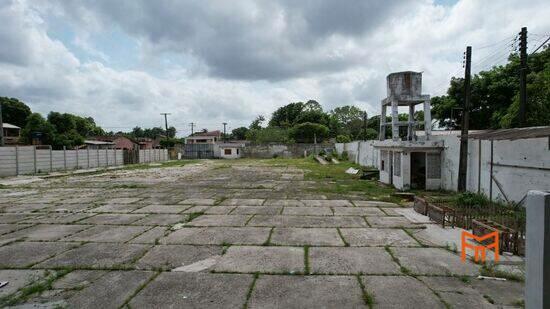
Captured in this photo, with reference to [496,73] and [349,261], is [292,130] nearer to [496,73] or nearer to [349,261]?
[496,73]

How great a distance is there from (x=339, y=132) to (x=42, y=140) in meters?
49.0

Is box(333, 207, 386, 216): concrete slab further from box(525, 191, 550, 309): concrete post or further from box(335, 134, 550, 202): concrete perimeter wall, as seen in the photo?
box(525, 191, 550, 309): concrete post

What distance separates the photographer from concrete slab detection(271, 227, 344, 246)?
249 inches

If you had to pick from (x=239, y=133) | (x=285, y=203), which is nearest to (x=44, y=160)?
(x=285, y=203)

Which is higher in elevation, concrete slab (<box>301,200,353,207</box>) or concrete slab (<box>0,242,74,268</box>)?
concrete slab (<box>301,200,353,207</box>)

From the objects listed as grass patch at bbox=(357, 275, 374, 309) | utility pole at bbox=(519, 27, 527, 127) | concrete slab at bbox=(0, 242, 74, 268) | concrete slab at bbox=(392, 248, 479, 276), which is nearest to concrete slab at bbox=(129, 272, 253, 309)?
grass patch at bbox=(357, 275, 374, 309)

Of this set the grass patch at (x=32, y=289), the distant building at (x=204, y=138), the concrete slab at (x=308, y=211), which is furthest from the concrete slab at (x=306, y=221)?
the distant building at (x=204, y=138)

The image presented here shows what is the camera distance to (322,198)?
1209 centimetres

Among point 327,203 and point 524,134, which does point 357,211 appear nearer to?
point 327,203

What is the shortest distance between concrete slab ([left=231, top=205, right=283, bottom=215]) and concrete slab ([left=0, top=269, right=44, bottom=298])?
498 centimetres

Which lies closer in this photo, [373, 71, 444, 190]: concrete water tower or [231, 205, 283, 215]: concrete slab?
[231, 205, 283, 215]: concrete slab

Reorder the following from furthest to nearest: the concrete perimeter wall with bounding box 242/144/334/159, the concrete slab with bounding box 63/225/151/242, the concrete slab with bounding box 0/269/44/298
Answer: the concrete perimeter wall with bounding box 242/144/334/159
the concrete slab with bounding box 63/225/151/242
the concrete slab with bounding box 0/269/44/298

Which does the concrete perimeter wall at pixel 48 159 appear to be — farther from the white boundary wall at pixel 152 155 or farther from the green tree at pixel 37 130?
the green tree at pixel 37 130

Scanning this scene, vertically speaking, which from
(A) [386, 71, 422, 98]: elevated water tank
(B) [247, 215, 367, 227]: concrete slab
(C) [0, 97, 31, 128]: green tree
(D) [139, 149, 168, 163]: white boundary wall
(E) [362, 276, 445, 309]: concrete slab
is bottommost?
(B) [247, 215, 367, 227]: concrete slab
